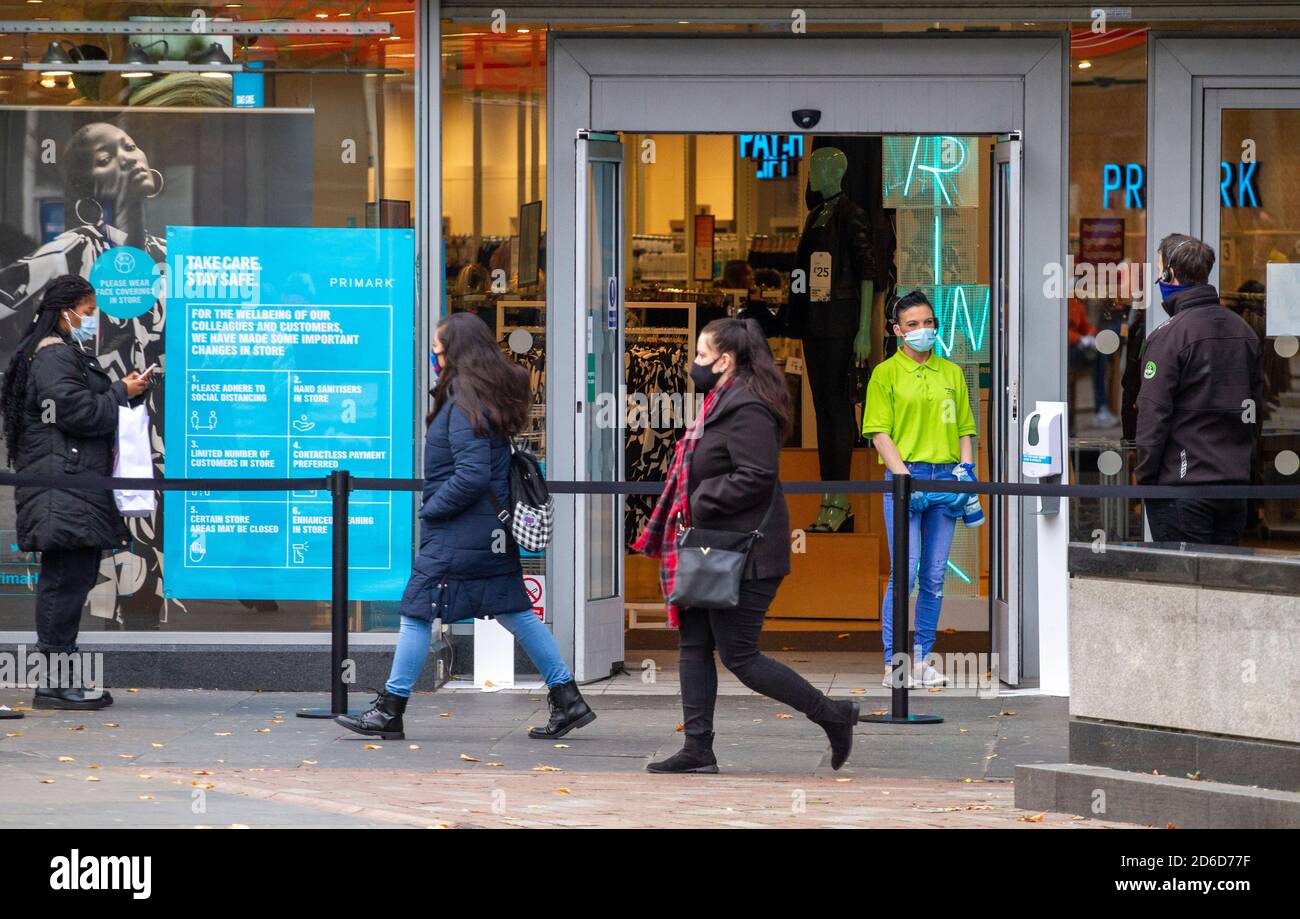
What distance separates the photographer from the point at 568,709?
8.27 m

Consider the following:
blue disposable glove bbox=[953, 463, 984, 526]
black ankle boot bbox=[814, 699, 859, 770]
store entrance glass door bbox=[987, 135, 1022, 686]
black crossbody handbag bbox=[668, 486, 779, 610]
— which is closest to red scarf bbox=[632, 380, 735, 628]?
black crossbody handbag bbox=[668, 486, 779, 610]

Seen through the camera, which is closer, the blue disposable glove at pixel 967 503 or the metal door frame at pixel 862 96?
the blue disposable glove at pixel 967 503

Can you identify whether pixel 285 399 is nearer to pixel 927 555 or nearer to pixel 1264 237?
pixel 927 555

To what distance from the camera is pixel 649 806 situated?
6.76 metres

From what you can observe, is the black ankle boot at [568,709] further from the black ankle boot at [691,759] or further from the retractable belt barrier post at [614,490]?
the retractable belt barrier post at [614,490]

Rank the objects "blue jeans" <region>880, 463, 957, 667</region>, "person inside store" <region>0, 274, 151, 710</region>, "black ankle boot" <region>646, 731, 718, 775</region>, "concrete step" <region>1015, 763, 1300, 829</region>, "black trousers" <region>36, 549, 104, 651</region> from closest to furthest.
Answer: "concrete step" <region>1015, 763, 1300, 829</region> < "black ankle boot" <region>646, 731, 718, 775</region> < "person inside store" <region>0, 274, 151, 710</region> < "black trousers" <region>36, 549, 104, 651</region> < "blue jeans" <region>880, 463, 957, 667</region>

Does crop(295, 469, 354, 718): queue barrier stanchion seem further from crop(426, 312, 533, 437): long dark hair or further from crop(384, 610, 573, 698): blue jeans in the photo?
crop(426, 312, 533, 437): long dark hair

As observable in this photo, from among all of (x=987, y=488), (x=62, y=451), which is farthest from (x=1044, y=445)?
(x=62, y=451)

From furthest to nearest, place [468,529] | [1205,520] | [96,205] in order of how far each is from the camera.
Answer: [96,205] < [1205,520] < [468,529]

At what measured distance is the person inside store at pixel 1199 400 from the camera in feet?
27.7

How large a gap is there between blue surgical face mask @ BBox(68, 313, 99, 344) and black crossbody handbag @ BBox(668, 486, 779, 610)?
3552mm

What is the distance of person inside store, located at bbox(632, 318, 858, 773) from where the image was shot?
735 cm

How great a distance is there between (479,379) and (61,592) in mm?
2529

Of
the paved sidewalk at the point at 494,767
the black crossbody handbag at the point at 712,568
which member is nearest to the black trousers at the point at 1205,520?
the paved sidewalk at the point at 494,767
